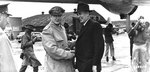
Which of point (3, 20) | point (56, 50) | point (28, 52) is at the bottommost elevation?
point (28, 52)

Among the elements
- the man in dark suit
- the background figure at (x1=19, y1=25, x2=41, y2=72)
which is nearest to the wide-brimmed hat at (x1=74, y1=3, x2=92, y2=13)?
the man in dark suit

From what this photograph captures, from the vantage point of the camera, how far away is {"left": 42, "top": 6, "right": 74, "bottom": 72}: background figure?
504cm

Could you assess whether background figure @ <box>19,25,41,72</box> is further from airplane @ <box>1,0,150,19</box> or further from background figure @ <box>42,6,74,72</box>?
airplane @ <box>1,0,150,19</box>

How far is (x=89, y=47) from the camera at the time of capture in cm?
504

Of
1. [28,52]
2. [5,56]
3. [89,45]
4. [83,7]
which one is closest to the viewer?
[5,56]

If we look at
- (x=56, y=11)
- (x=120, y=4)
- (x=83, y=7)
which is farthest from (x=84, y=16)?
(x=120, y=4)

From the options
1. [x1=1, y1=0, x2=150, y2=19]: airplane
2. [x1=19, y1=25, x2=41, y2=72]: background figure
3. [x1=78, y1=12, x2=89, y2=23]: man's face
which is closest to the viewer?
[x1=1, y1=0, x2=150, y2=19]: airplane

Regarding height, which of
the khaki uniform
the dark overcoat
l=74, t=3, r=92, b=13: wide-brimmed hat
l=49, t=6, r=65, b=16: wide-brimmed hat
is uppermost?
l=74, t=3, r=92, b=13: wide-brimmed hat

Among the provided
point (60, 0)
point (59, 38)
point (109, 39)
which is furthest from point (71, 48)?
point (109, 39)

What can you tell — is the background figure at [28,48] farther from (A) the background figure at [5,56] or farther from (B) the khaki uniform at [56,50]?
(A) the background figure at [5,56]

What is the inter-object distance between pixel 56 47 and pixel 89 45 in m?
0.50

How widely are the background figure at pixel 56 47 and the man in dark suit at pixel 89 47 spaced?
19 cm

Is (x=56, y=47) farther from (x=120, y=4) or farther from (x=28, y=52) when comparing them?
(x=28, y=52)

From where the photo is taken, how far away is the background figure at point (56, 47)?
16.5 feet
